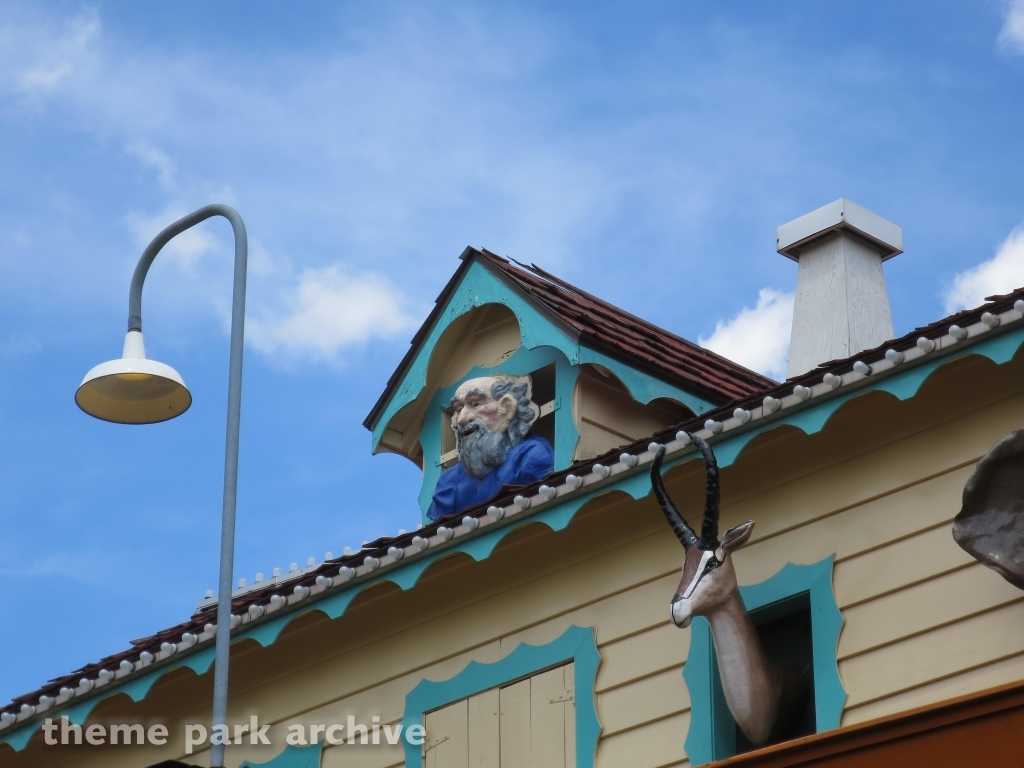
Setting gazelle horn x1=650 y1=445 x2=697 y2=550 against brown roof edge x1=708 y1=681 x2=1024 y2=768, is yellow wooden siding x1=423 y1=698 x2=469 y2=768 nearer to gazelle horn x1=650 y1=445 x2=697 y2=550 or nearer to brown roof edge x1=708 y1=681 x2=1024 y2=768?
gazelle horn x1=650 y1=445 x2=697 y2=550

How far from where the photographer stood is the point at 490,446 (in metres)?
11.5

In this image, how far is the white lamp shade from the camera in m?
9.81

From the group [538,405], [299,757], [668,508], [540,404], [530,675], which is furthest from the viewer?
[540,404]

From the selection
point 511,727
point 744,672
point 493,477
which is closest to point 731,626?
point 744,672

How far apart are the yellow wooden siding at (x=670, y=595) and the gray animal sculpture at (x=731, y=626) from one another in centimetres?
33

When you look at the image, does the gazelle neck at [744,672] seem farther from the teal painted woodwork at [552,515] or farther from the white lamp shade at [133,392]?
the white lamp shade at [133,392]

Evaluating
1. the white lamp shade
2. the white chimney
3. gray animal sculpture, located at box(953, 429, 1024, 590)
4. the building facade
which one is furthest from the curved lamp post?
the white chimney

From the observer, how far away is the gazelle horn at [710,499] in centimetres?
852

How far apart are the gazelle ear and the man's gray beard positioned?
2.93m

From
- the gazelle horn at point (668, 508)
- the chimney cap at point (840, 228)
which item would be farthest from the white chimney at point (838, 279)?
the gazelle horn at point (668, 508)

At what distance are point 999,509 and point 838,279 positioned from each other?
5879 mm

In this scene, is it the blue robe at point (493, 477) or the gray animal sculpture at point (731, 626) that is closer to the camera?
the gray animal sculpture at point (731, 626)

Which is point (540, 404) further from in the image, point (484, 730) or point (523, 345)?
point (484, 730)

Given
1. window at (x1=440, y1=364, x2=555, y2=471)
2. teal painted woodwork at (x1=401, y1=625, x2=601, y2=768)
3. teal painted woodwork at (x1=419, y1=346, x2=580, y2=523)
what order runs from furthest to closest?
window at (x1=440, y1=364, x2=555, y2=471), teal painted woodwork at (x1=419, y1=346, x2=580, y2=523), teal painted woodwork at (x1=401, y1=625, x2=601, y2=768)
